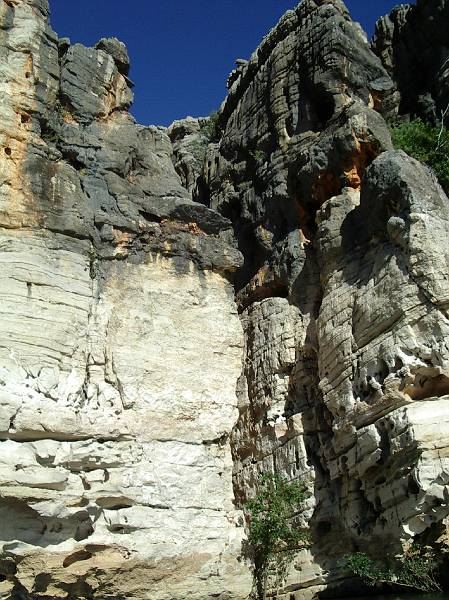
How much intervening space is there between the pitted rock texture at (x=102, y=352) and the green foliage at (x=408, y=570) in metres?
2.37

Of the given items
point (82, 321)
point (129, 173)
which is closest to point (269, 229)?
point (129, 173)

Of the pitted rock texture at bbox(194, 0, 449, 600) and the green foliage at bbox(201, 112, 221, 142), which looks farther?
the green foliage at bbox(201, 112, 221, 142)

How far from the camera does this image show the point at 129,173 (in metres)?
17.2

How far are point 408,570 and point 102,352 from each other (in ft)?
24.0

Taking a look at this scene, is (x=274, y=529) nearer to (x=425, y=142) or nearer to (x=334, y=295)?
(x=334, y=295)

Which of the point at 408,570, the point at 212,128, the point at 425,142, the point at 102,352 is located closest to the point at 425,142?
the point at 425,142

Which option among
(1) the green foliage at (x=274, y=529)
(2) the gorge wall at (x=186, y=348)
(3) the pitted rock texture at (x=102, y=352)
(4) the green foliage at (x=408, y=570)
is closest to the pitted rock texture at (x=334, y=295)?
(2) the gorge wall at (x=186, y=348)

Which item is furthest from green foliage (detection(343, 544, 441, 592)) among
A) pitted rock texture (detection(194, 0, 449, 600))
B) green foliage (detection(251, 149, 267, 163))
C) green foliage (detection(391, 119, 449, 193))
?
green foliage (detection(251, 149, 267, 163))

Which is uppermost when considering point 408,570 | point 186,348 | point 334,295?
point 334,295

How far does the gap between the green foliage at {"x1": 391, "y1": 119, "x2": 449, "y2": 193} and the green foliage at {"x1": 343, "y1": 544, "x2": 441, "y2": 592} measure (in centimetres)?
1148

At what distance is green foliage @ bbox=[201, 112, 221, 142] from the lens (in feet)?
88.7

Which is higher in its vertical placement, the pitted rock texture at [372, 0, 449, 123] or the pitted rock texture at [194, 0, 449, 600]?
the pitted rock texture at [372, 0, 449, 123]

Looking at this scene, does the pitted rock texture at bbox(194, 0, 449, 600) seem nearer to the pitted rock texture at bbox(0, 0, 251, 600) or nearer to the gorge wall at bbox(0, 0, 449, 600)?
the gorge wall at bbox(0, 0, 449, 600)

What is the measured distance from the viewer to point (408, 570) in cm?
1284
